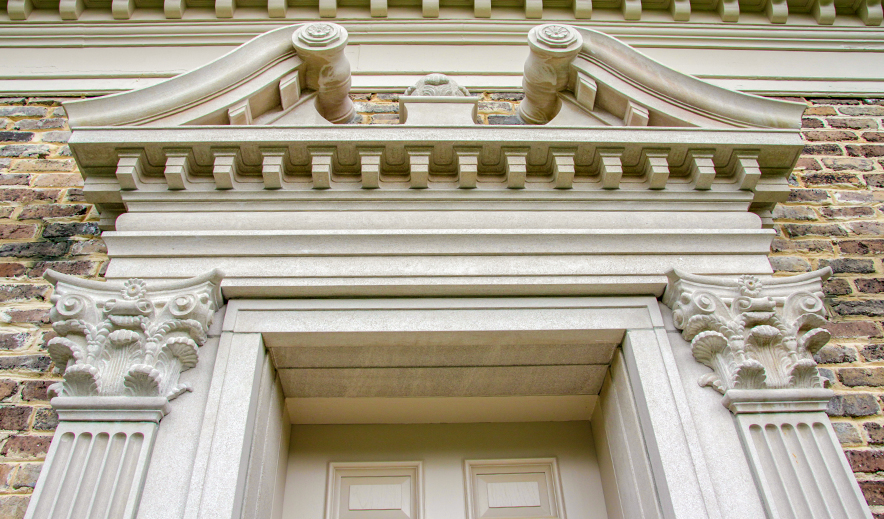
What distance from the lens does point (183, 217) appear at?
3.20m

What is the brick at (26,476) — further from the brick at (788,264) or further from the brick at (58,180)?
the brick at (788,264)

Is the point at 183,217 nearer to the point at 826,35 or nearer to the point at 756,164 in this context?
the point at 756,164

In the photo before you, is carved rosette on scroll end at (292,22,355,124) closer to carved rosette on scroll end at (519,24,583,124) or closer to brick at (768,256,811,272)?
carved rosette on scroll end at (519,24,583,124)

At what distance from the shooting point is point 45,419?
9.42 ft

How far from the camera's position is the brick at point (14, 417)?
284 centimetres

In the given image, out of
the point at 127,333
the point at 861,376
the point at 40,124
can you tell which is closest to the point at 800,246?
the point at 861,376

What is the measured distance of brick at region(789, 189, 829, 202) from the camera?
150 inches

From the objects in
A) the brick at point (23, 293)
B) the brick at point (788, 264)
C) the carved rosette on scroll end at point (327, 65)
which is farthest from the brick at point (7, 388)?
the brick at point (788, 264)

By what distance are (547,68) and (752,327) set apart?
1.84 metres

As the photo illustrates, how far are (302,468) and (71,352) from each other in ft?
3.72

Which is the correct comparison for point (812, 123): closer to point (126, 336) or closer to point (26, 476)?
point (126, 336)

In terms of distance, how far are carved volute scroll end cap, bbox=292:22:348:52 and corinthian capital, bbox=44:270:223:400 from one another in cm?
154

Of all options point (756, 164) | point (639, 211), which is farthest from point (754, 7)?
point (639, 211)

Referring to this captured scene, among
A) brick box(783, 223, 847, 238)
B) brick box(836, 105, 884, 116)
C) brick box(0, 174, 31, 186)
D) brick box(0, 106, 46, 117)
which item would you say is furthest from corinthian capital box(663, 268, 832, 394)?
brick box(0, 106, 46, 117)
